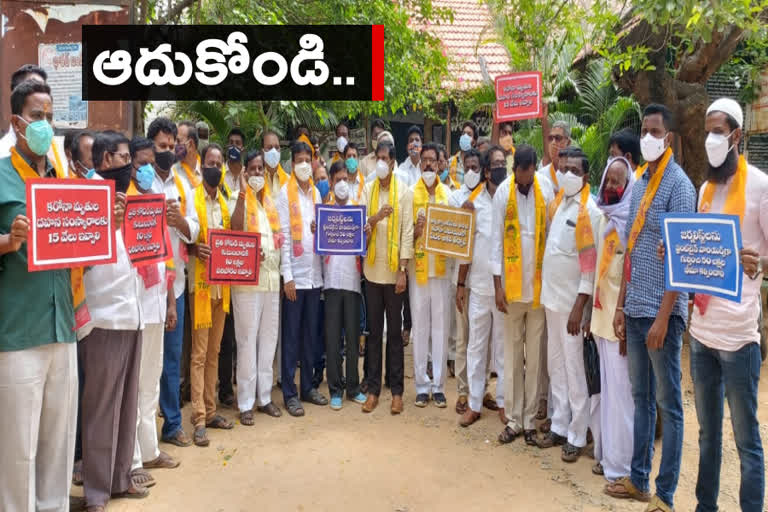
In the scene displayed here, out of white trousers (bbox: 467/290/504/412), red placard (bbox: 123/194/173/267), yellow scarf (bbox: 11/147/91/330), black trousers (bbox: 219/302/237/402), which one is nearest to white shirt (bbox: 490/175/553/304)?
white trousers (bbox: 467/290/504/412)

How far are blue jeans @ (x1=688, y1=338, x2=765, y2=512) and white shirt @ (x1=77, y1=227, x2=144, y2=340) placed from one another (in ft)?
11.2

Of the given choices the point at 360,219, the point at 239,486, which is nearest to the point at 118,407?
the point at 239,486

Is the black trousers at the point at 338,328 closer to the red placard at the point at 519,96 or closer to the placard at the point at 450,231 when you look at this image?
the placard at the point at 450,231

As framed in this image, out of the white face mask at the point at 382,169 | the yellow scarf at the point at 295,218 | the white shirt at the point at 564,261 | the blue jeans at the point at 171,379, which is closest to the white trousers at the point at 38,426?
the blue jeans at the point at 171,379

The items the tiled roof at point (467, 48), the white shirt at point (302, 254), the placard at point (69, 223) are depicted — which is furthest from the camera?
the tiled roof at point (467, 48)

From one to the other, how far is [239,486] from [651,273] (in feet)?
10.3

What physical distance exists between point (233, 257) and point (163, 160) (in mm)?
961

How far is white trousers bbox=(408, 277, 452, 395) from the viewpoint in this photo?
6.07 m

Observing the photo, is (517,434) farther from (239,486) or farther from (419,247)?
(239,486)

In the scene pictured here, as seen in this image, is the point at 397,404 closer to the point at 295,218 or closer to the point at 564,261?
the point at 295,218

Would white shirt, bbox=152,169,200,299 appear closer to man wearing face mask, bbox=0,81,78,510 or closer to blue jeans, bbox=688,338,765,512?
man wearing face mask, bbox=0,81,78,510

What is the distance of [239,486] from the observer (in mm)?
4406

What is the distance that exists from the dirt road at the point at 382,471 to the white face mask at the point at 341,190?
209 centimetres

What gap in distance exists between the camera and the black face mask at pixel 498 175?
5.65 metres
